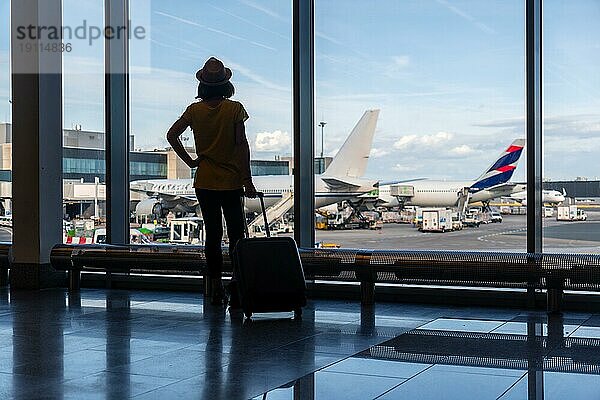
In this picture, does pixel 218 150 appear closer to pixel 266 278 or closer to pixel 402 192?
pixel 266 278

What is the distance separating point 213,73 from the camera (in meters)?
5.68

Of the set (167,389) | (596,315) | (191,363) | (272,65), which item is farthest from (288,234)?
(167,389)

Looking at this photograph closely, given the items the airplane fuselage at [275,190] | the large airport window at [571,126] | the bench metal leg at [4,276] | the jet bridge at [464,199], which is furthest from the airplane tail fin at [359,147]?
the bench metal leg at [4,276]

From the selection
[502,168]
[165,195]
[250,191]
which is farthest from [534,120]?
[165,195]

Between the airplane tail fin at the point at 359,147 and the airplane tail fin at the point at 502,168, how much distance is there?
80cm

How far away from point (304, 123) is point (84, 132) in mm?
1991

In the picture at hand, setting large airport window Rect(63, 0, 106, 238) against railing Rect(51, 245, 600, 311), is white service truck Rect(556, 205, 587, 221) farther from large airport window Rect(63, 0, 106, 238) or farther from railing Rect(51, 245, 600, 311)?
large airport window Rect(63, 0, 106, 238)

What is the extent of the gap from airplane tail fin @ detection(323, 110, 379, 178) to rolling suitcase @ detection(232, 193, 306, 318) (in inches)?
56.0

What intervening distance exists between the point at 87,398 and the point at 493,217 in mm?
3551

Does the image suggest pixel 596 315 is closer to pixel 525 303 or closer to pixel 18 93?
pixel 525 303

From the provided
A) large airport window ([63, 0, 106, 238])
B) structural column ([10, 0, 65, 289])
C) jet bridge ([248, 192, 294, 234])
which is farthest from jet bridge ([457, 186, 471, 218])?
structural column ([10, 0, 65, 289])

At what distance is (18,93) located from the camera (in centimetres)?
707

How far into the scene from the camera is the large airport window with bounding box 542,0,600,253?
19.0 ft

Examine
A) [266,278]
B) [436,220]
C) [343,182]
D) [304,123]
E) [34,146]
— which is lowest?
[266,278]
